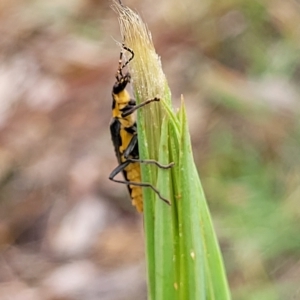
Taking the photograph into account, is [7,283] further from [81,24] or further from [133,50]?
[133,50]

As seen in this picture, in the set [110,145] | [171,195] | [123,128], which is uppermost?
[110,145]

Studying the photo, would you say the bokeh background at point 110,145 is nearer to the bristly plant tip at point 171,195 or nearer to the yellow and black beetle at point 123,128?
the yellow and black beetle at point 123,128

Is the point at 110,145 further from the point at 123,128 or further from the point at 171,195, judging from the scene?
the point at 171,195

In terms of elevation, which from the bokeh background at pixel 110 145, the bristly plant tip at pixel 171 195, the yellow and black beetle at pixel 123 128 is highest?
the bokeh background at pixel 110 145

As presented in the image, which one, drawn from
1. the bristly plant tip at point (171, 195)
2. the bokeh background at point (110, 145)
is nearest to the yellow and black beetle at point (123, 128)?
the bristly plant tip at point (171, 195)

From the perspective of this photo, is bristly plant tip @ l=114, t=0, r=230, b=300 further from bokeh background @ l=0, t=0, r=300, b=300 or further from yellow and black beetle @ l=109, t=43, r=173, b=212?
bokeh background @ l=0, t=0, r=300, b=300

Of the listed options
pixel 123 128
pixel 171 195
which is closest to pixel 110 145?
pixel 123 128

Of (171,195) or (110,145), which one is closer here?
(171,195)

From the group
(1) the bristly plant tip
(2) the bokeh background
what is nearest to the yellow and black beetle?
(1) the bristly plant tip
